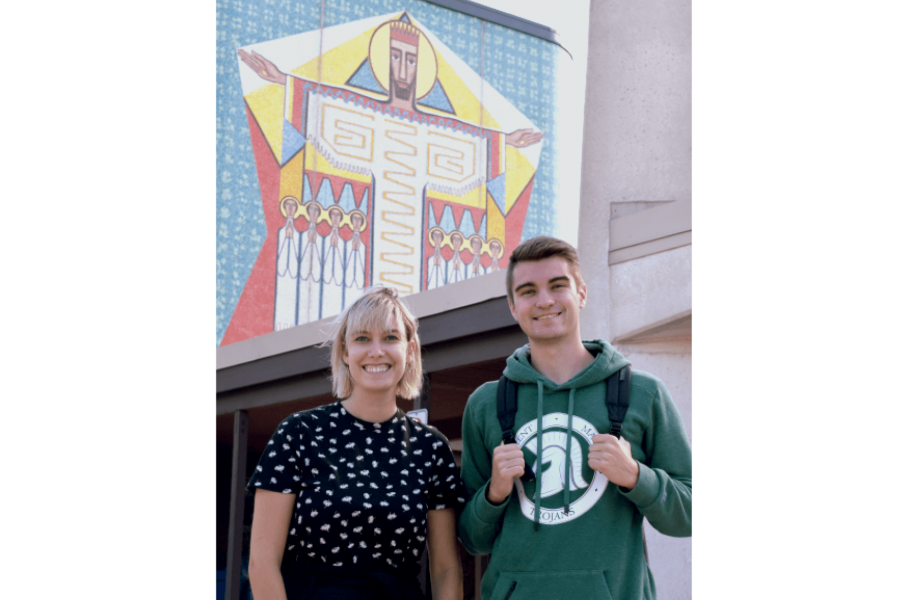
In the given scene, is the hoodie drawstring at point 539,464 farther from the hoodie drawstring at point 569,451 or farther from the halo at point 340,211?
the halo at point 340,211

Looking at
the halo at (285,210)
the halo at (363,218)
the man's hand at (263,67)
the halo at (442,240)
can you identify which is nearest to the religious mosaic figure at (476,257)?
the halo at (442,240)

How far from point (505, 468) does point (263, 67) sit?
60.0ft

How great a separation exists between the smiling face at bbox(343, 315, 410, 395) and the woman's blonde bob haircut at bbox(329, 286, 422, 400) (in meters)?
0.02

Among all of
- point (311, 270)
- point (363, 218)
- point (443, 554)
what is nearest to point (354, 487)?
point (443, 554)

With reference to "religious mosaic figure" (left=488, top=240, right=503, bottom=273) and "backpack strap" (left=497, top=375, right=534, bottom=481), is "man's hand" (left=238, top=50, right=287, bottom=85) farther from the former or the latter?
"backpack strap" (left=497, top=375, right=534, bottom=481)

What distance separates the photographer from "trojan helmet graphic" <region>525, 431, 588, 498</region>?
2.74m

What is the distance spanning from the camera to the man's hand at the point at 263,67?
62.9 feet

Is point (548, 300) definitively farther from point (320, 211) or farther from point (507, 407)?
point (320, 211)

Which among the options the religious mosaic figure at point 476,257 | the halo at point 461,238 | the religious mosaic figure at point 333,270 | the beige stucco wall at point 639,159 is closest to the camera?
the beige stucco wall at point 639,159

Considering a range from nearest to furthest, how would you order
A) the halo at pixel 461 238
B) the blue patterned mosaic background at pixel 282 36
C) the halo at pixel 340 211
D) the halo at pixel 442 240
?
the blue patterned mosaic background at pixel 282 36 → the halo at pixel 340 211 → the halo at pixel 442 240 → the halo at pixel 461 238

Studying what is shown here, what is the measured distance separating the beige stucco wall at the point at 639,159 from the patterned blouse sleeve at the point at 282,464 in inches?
140
